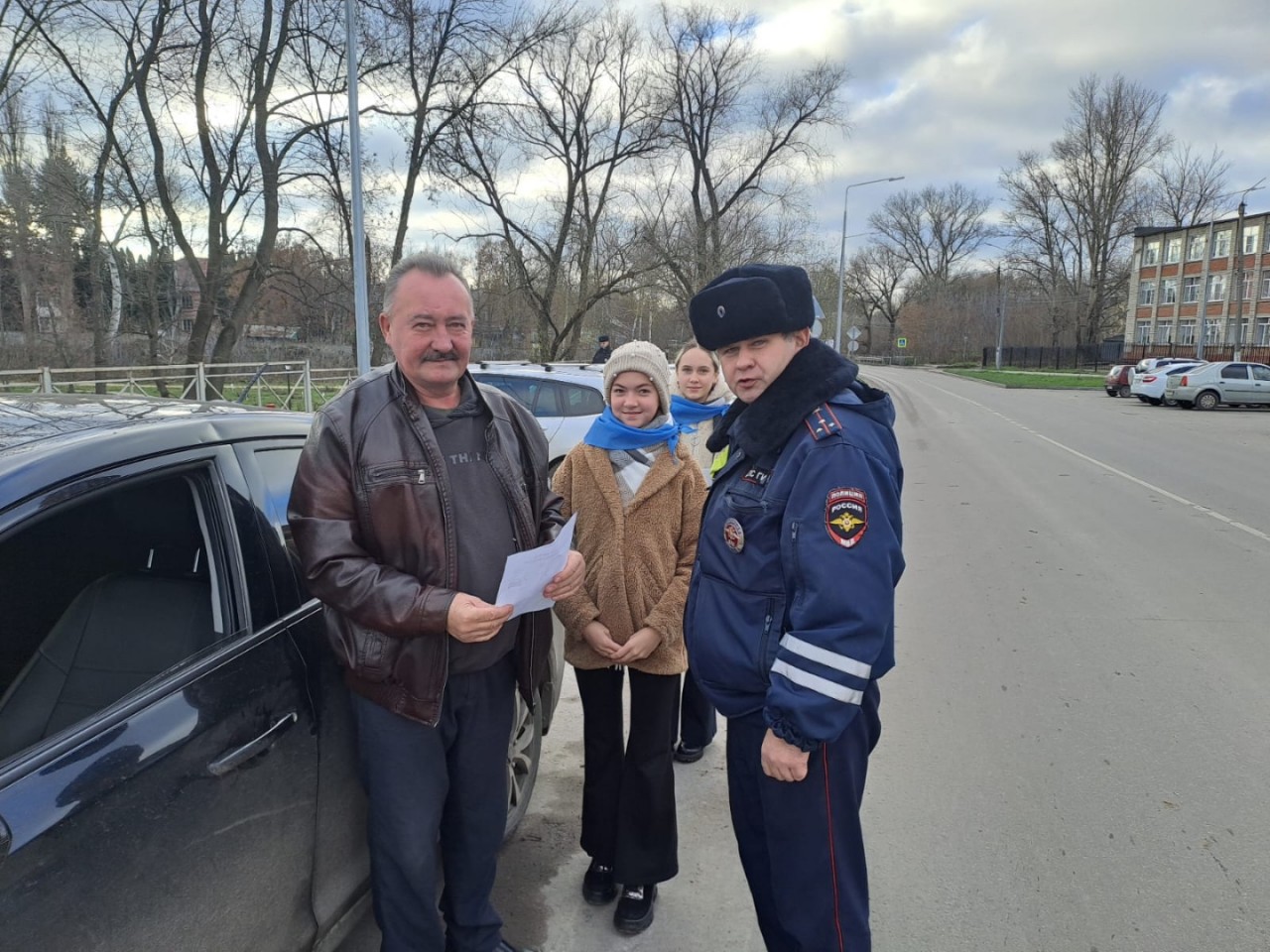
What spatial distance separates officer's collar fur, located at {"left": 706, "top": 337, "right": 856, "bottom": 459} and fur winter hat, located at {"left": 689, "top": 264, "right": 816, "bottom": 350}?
9 centimetres

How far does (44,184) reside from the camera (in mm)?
17812

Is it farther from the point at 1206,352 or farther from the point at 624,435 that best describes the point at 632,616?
the point at 1206,352

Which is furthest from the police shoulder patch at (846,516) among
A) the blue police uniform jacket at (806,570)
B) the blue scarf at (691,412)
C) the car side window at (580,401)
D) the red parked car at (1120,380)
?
the red parked car at (1120,380)

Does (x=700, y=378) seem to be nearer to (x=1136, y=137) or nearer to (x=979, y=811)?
(x=979, y=811)

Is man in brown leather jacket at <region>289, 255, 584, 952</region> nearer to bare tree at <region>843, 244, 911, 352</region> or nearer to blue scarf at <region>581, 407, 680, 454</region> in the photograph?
blue scarf at <region>581, 407, 680, 454</region>

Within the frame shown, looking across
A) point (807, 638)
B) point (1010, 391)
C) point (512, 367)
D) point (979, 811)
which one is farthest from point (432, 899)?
point (1010, 391)

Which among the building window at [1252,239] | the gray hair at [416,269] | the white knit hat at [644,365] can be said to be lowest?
the white knit hat at [644,365]

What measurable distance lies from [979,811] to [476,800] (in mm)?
2128

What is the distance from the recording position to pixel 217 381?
17.2 meters

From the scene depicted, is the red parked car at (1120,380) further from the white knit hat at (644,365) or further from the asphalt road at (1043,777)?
the white knit hat at (644,365)

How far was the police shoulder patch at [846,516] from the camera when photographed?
1735 mm

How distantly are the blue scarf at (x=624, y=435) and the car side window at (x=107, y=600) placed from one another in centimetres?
118

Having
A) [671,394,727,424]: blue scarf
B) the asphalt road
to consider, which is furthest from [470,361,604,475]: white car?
[671,394,727,424]: blue scarf

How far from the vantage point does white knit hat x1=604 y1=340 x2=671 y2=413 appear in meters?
2.71
